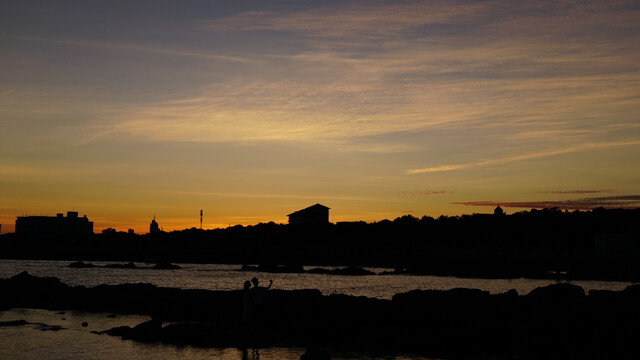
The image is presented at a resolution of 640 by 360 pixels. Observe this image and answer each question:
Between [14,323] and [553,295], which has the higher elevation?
[553,295]

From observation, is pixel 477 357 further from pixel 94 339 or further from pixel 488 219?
pixel 488 219

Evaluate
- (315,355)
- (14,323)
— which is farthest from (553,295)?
(14,323)

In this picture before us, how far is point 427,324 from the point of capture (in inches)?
1224

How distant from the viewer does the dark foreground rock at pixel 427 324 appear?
27.2 meters

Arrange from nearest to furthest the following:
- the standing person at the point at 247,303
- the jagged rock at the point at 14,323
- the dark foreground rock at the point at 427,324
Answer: the dark foreground rock at the point at 427,324 → the standing person at the point at 247,303 → the jagged rock at the point at 14,323

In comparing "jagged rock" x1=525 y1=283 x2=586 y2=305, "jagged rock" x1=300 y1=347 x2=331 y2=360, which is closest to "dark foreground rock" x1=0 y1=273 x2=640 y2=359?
"jagged rock" x1=525 y1=283 x2=586 y2=305

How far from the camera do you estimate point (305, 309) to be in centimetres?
3425

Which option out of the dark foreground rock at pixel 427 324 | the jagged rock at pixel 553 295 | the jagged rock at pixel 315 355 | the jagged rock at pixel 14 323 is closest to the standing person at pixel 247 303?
the dark foreground rock at pixel 427 324

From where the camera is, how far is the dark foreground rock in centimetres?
2723

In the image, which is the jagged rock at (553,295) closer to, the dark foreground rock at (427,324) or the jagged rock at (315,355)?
the dark foreground rock at (427,324)

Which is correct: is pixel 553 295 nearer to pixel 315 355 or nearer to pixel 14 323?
pixel 315 355

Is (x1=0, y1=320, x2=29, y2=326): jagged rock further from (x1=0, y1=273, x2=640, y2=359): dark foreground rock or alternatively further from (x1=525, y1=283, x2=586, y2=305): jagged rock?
(x1=525, y1=283, x2=586, y2=305): jagged rock

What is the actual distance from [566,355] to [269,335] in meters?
13.2

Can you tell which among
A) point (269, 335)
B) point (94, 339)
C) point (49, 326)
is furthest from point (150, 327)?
point (49, 326)
